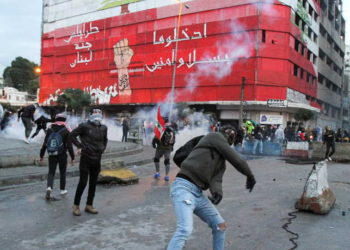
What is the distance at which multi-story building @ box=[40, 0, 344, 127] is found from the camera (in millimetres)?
33062

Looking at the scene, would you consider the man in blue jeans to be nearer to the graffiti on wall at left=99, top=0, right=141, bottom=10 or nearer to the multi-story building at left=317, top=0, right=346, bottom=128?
the graffiti on wall at left=99, top=0, right=141, bottom=10

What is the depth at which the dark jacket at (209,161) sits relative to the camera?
124 inches

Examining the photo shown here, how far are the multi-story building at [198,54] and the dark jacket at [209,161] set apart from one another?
24641mm

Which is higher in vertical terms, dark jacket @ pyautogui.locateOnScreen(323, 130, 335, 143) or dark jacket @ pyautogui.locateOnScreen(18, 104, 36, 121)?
dark jacket @ pyautogui.locateOnScreen(18, 104, 36, 121)

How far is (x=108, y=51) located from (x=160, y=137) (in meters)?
37.1

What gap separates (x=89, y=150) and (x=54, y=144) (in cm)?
122

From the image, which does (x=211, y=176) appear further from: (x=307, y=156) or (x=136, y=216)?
(x=307, y=156)

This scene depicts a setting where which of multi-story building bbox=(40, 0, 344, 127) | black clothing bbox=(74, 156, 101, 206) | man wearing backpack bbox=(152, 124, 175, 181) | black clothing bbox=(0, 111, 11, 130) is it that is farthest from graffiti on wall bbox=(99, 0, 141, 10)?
black clothing bbox=(74, 156, 101, 206)

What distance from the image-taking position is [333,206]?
6.16 m

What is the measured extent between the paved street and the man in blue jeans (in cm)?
98

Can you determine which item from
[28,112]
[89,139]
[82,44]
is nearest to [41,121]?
[28,112]

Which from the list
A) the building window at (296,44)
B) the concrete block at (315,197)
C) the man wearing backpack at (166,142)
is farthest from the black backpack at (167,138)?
the building window at (296,44)

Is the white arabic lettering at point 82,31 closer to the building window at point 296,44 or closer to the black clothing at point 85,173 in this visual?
the building window at point 296,44

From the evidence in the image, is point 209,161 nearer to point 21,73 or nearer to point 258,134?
point 258,134
